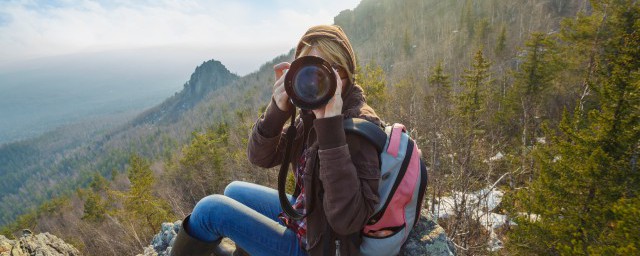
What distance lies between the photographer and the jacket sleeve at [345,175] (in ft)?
4.49

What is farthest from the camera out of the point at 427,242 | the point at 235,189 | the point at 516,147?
the point at 516,147

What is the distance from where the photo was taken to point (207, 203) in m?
2.07

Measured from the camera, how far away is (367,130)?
1.46 m

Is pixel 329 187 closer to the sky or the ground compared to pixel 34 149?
closer to the sky

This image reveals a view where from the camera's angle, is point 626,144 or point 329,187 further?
point 626,144

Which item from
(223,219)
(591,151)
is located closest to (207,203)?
(223,219)

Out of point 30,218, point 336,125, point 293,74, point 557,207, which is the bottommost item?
point 30,218

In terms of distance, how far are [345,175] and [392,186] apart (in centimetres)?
32

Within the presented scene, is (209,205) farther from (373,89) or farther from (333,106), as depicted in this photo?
(373,89)

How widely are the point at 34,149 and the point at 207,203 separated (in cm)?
21001

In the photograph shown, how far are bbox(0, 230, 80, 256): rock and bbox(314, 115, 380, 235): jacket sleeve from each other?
19.9 feet

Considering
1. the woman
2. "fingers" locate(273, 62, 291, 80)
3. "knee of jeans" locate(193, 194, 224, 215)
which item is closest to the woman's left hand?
the woman

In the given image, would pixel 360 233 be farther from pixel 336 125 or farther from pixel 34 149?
pixel 34 149

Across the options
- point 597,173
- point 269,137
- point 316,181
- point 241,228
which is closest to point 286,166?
point 269,137
